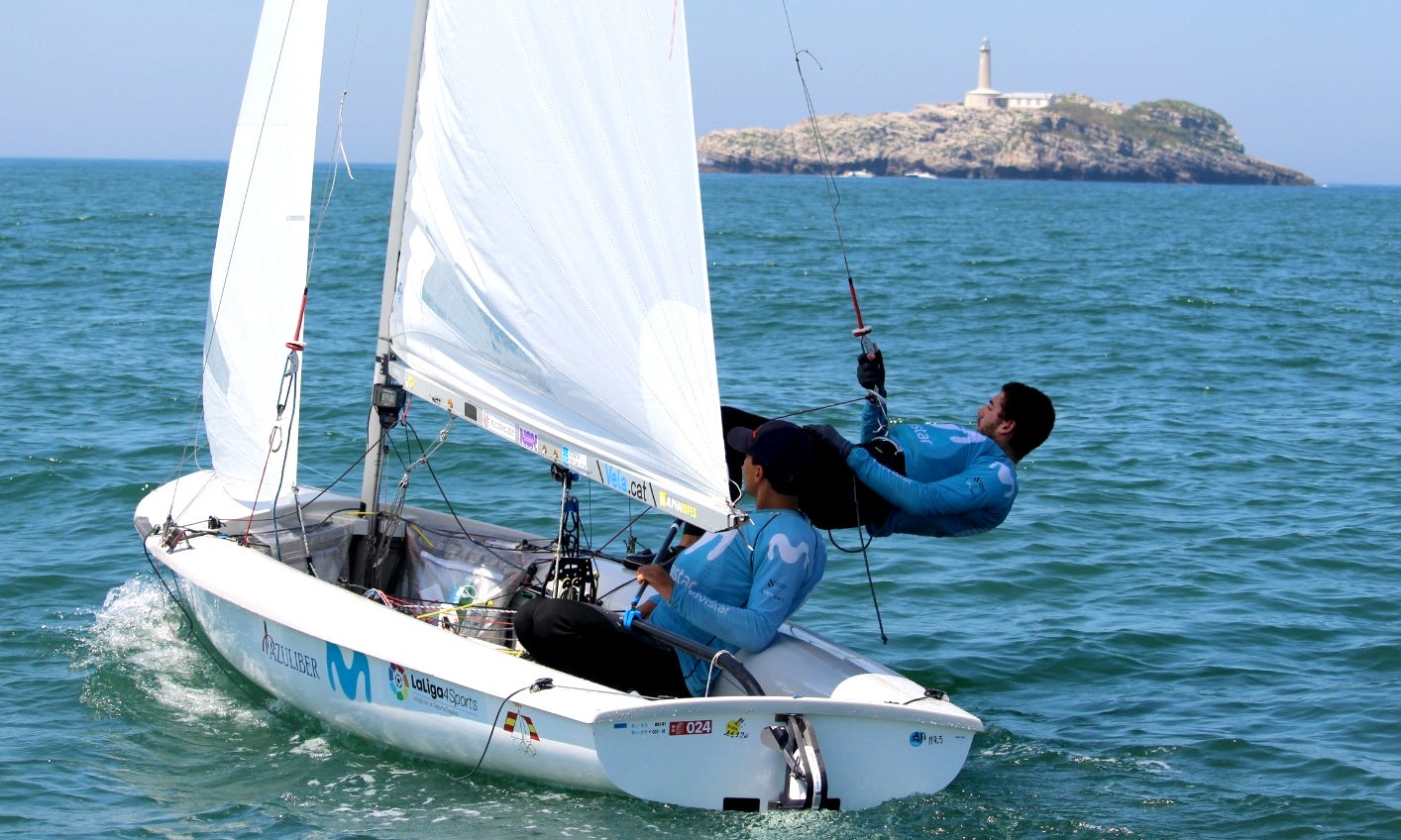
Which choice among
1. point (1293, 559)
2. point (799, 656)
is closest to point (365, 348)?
point (1293, 559)

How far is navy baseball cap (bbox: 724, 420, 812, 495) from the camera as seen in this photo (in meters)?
4.69

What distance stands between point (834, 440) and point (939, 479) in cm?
47

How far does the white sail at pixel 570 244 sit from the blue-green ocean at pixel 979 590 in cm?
121

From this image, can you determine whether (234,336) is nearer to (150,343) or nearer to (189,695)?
(189,695)

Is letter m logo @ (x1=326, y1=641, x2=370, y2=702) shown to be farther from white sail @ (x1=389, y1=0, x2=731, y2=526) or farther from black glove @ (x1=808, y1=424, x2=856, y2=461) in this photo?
black glove @ (x1=808, y1=424, x2=856, y2=461)

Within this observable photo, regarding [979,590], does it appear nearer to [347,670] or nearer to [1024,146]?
[347,670]

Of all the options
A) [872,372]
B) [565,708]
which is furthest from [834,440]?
[565,708]

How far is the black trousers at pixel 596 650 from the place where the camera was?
4.87 meters

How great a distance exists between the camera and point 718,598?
484 centimetres

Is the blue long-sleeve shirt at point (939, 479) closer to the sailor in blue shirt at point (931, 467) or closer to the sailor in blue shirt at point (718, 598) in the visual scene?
the sailor in blue shirt at point (931, 467)

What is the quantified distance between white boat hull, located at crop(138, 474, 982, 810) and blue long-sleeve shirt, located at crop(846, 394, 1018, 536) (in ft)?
1.83

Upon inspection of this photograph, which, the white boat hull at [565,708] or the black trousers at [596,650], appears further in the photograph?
the black trousers at [596,650]

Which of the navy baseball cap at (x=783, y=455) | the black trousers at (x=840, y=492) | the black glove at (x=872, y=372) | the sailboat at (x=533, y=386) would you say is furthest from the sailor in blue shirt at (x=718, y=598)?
the black glove at (x=872, y=372)

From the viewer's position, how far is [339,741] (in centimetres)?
534
